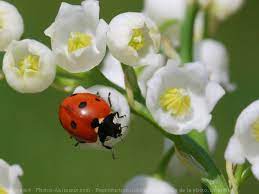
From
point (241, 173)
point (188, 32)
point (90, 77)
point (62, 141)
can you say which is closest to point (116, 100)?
point (90, 77)

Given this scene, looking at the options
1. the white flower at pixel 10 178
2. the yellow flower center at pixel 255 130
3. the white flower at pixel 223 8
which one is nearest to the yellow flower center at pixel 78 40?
the white flower at pixel 10 178

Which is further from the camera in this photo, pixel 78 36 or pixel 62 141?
pixel 62 141

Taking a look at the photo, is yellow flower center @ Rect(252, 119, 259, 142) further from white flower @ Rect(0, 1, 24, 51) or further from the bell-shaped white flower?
white flower @ Rect(0, 1, 24, 51)

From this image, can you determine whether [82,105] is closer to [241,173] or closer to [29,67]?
[29,67]

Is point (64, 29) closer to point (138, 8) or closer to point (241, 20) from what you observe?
point (138, 8)

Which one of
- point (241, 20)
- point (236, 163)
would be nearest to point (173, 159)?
point (236, 163)

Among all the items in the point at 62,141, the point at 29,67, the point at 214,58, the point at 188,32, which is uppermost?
the point at 29,67

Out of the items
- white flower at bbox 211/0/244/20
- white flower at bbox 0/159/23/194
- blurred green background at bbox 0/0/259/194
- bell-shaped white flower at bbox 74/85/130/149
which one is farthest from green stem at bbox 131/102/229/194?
blurred green background at bbox 0/0/259/194
